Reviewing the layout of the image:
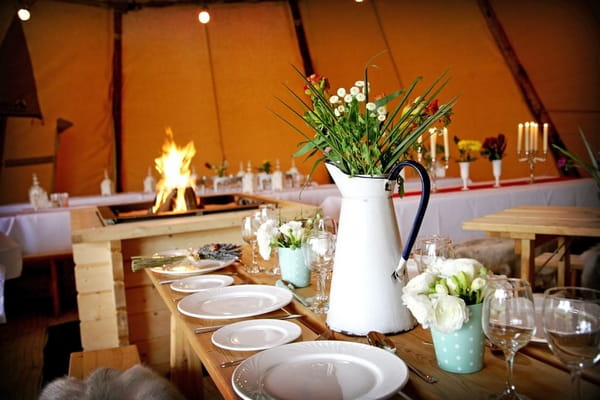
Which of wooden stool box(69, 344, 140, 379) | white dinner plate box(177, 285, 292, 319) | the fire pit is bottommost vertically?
wooden stool box(69, 344, 140, 379)

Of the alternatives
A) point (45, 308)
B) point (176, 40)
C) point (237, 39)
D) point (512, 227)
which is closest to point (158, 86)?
point (176, 40)

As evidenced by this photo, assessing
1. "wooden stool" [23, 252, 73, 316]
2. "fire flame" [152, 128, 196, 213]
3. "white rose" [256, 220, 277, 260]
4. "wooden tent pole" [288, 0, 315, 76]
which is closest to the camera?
"white rose" [256, 220, 277, 260]

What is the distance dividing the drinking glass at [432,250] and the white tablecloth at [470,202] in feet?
5.98

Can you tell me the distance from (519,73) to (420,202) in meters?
A: 5.80

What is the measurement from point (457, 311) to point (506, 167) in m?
5.57

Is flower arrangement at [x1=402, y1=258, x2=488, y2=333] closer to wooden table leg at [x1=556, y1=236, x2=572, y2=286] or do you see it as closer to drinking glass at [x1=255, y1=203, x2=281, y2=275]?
drinking glass at [x1=255, y1=203, x2=281, y2=275]

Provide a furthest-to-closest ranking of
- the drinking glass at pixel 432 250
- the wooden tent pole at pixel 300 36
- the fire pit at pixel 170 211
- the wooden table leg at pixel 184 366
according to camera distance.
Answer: the wooden tent pole at pixel 300 36 → the fire pit at pixel 170 211 → the wooden table leg at pixel 184 366 → the drinking glass at pixel 432 250

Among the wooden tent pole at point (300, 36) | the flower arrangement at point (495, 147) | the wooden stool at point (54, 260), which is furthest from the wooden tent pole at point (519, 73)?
the wooden stool at point (54, 260)

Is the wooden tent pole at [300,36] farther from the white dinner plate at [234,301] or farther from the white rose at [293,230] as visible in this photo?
the white dinner plate at [234,301]

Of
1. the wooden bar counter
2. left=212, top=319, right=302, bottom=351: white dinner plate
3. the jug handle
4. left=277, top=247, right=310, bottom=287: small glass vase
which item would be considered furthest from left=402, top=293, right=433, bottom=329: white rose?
the wooden bar counter

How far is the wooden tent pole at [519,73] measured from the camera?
6.00 m

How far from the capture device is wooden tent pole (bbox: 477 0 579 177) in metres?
6.00

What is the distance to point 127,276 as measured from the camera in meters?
2.44

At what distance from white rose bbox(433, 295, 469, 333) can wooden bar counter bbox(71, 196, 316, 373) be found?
1.74 m
